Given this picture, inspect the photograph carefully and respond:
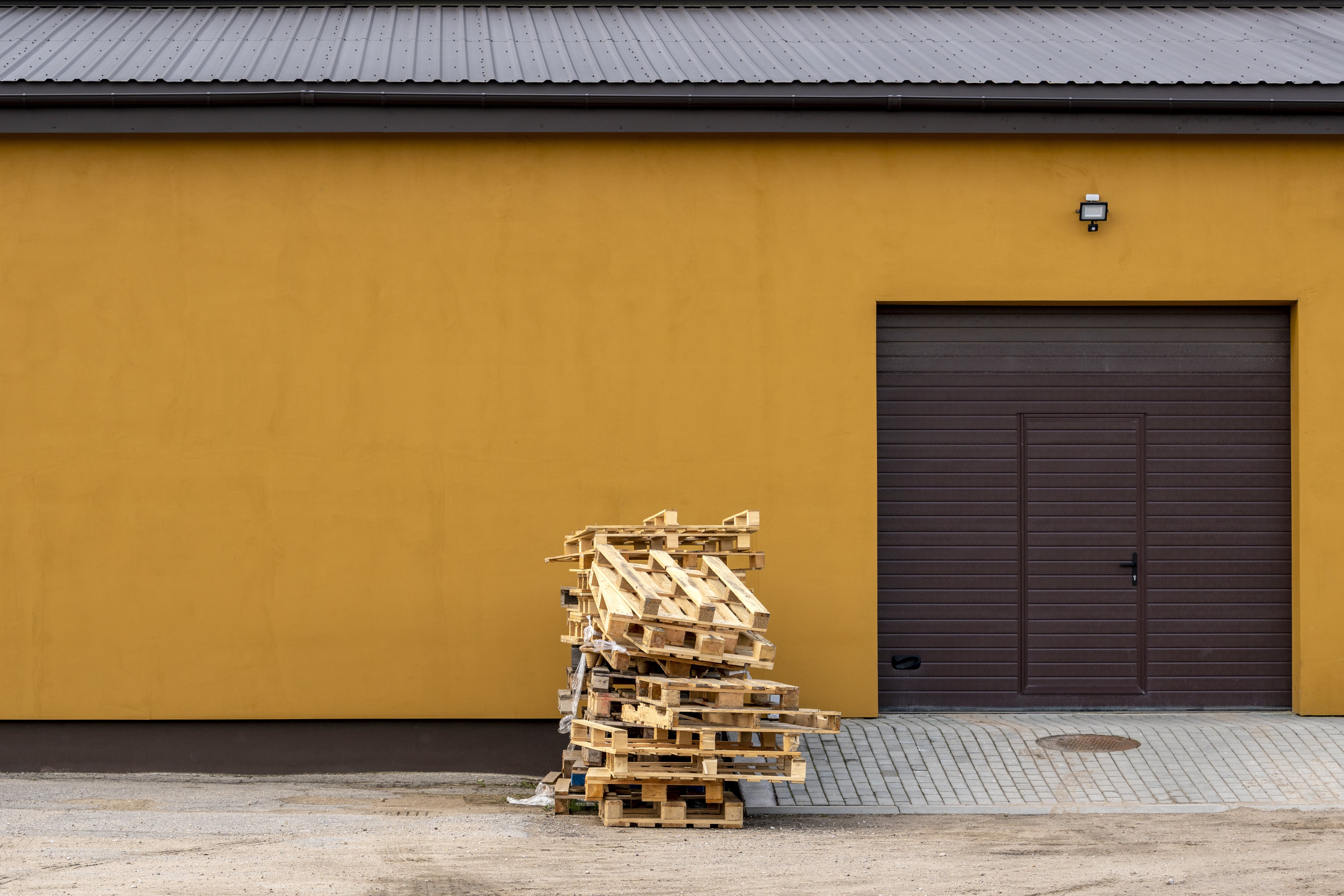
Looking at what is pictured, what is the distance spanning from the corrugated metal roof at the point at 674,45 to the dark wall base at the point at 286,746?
5.11 m

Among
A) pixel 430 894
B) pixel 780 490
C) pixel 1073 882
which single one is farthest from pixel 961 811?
pixel 430 894

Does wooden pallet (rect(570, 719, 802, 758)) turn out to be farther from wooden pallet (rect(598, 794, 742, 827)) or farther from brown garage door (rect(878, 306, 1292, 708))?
brown garage door (rect(878, 306, 1292, 708))

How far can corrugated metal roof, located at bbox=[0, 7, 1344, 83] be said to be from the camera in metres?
10.5

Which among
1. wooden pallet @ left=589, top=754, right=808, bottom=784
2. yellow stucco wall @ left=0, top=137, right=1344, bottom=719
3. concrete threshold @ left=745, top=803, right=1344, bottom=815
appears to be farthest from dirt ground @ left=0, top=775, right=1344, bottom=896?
yellow stucco wall @ left=0, top=137, right=1344, bottom=719

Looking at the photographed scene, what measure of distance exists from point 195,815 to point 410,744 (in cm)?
203

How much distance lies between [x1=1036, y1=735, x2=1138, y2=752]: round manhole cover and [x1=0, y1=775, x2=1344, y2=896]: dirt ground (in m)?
1.13

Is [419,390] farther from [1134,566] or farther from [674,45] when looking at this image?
[1134,566]

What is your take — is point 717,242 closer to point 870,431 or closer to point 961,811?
point 870,431

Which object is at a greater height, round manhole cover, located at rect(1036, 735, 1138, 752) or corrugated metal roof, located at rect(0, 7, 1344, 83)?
corrugated metal roof, located at rect(0, 7, 1344, 83)

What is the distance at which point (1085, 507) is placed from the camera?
10.8m

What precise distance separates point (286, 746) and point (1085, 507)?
22.4ft

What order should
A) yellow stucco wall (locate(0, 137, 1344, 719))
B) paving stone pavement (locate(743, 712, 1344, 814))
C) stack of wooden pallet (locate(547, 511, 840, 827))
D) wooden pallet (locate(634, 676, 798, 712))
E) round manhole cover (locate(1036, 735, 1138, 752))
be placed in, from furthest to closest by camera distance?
yellow stucco wall (locate(0, 137, 1344, 719)) < round manhole cover (locate(1036, 735, 1138, 752)) < paving stone pavement (locate(743, 712, 1344, 814)) < wooden pallet (locate(634, 676, 798, 712)) < stack of wooden pallet (locate(547, 511, 840, 827))

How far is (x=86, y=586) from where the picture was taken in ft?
33.4

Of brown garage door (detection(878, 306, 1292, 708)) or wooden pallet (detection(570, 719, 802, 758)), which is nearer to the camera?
wooden pallet (detection(570, 719, 802, 758))
